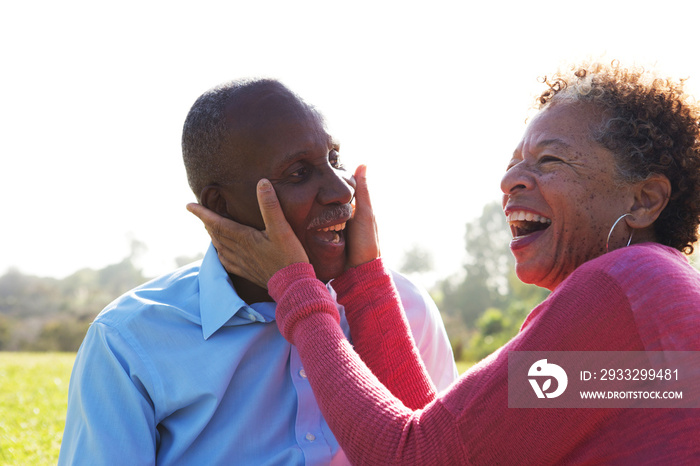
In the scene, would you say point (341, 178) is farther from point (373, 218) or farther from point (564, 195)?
point (564, 195)

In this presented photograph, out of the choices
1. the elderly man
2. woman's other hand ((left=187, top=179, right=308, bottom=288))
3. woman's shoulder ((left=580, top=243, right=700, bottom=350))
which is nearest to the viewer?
woman's shoulder ((left=580, top=243, right=700, bottom=350))

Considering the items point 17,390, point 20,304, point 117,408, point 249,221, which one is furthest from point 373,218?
point 20,304

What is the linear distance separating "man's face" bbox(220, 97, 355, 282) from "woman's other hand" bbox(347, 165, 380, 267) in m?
0.08

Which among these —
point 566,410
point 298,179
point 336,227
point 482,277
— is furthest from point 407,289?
point 482,277

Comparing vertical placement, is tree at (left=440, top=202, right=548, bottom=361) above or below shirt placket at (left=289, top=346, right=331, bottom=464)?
below

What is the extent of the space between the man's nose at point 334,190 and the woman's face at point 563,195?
776 millimetres

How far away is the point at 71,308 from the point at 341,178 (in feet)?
141

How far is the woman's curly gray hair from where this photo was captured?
269cm

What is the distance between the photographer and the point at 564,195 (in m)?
2.75

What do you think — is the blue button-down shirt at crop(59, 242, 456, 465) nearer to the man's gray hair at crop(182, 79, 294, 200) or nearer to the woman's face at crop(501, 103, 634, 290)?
the man's gray hair at crop(182, 79, 294, 200)

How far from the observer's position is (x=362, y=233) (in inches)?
127

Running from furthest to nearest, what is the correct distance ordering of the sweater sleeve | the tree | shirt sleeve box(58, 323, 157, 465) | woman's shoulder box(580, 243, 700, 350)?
the tree → shirt sleeve box(58, 323, 157, 465) → the sweater sleeve → woman's shoulder box(580, 243, 700, 350)

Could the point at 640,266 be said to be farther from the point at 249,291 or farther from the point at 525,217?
the point at 249,291

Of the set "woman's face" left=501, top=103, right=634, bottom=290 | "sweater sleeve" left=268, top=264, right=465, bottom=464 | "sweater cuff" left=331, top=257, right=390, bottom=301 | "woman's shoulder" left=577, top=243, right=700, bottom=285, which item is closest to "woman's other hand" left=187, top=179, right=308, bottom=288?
"sweater sleeve" left=268, top=264, right=465, bottom=464
